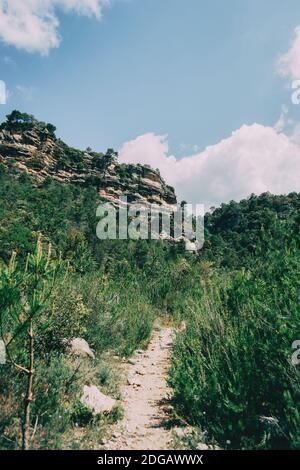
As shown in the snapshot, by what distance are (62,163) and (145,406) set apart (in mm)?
58866

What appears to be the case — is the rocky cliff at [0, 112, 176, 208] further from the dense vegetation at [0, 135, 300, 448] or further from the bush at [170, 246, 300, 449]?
the bush at [170, 246, 300, 449]

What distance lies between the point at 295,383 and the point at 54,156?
204ft

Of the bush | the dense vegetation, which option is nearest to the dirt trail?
the dense vegetation

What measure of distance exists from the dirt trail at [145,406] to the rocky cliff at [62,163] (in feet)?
165

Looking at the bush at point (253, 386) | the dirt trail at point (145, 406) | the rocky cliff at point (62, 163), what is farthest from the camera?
the rocky cliff at point (62, 163)

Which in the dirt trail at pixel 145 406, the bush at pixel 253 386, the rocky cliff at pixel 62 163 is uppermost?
the rocky cliff at pixel 62 163

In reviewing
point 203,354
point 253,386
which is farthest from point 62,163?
point 253,386

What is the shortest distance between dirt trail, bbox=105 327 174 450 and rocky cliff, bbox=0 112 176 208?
50.4 meters

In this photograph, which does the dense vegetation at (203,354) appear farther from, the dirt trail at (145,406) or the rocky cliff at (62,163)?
the rocky cliff at (62,163)

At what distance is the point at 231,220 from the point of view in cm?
5141

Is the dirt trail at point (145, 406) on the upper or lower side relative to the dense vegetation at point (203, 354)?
lower

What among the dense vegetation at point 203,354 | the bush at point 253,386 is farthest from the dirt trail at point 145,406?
the bush at point 253,386

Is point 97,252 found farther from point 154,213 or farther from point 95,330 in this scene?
point 154,213

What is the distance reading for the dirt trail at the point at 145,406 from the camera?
12.1ft
